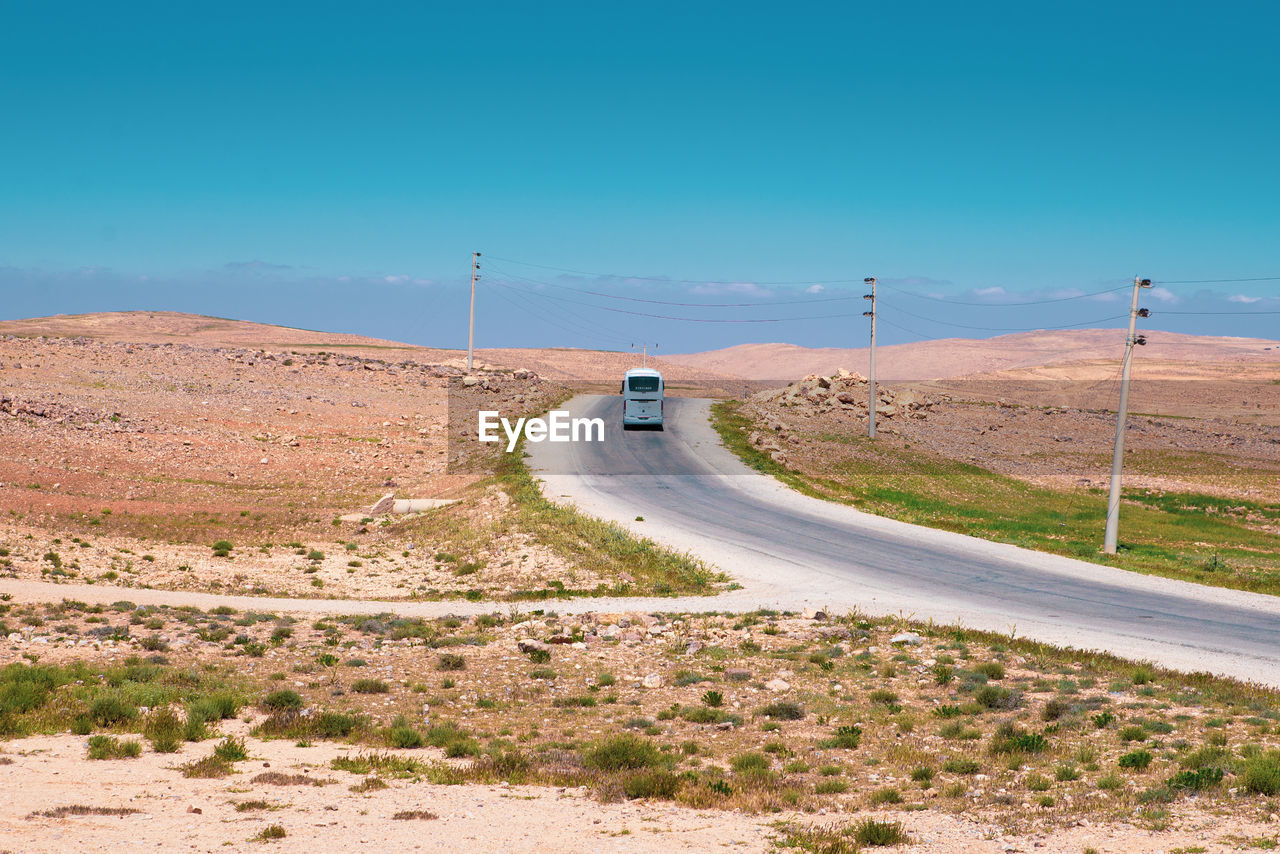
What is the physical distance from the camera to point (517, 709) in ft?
55.4

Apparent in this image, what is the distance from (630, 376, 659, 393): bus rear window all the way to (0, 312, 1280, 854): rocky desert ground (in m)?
18.7

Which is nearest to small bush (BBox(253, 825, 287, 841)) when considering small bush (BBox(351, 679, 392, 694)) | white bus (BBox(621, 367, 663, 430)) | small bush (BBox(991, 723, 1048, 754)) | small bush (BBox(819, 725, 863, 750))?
small bush (BBox(351, 679, 392, 694))

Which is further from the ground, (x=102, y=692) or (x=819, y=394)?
(x=819, y=394)

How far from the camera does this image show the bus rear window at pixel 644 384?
58.7 meters

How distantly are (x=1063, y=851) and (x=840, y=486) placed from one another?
120 feet

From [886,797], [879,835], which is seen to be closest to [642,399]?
[886,797]

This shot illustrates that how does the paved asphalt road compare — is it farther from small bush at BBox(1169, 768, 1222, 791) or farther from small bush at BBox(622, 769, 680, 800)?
small bush at BBox(622, 769, 680, 800)

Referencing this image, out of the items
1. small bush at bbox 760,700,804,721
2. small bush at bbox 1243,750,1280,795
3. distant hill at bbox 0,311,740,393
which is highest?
distant hill at bbox 0,311,740,393

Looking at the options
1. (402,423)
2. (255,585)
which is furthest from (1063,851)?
(402,423)

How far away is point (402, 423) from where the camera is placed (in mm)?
60875

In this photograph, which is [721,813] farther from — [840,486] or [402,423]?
Result: [402,423]

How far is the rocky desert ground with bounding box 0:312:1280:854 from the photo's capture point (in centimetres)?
1124

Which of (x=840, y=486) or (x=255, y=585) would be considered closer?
(x=255, y=585)

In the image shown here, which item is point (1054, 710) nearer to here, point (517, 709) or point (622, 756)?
point (622, 756)
